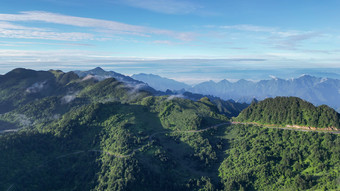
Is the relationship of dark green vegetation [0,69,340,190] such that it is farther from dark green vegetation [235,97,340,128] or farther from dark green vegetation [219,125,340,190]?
dark green vegetation [235,97,340,128]

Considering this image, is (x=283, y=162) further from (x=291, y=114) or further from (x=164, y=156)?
(x=164, y=156)

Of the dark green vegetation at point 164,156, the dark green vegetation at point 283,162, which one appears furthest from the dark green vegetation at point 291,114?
the dark green vegetation at point 164,156

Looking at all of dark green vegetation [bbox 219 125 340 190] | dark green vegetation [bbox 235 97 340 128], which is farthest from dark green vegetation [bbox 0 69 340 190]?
dark green vegetation [bbox 235 97 340 128]

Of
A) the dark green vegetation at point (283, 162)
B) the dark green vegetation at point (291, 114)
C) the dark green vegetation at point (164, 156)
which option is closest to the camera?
the dark green vegetation at point (283, 162)

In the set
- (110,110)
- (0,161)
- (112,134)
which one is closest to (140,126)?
(112,134)

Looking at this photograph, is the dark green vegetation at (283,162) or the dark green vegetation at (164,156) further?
the dark green vegetation at (164,156)

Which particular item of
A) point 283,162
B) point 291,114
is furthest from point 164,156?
point 291,114

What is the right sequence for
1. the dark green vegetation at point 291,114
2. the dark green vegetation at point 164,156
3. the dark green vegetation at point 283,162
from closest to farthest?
the dark green vegetation at point 283,162 < the dark green vegetation at point 164,156 < the dark green vegetation at point 291,114

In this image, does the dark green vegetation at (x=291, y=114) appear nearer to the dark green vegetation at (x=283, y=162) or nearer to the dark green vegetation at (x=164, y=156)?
the dark green vegetation at (x=283, y=162)
